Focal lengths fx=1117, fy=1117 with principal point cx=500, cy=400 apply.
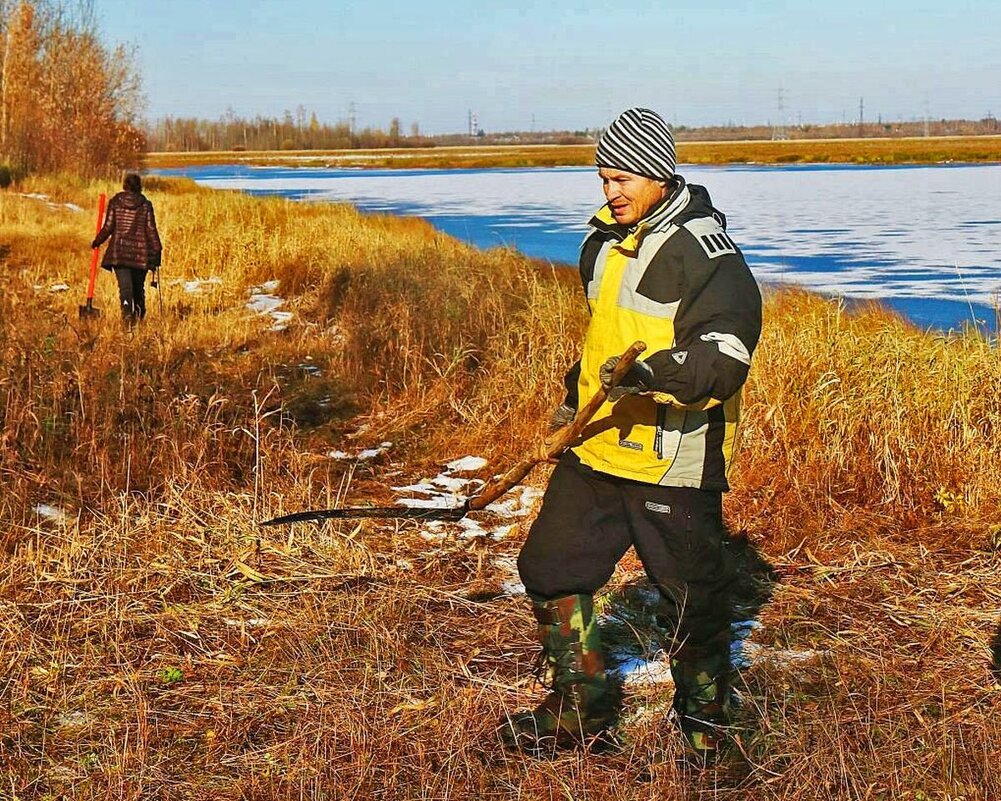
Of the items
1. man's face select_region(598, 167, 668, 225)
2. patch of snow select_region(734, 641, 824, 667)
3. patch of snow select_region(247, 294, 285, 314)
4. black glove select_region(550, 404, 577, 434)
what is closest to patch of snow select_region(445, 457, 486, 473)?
patch of snow select_region(734, 641, 824, 667)

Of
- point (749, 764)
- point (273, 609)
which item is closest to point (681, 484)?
point (749, 764)

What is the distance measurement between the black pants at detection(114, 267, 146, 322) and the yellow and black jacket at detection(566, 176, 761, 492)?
8.44 meters

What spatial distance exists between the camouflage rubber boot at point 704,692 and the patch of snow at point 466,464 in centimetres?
348

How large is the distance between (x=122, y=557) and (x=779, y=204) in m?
23.4

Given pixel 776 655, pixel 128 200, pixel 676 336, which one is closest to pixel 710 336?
pixel 676 336

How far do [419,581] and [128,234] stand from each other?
23.4 ft

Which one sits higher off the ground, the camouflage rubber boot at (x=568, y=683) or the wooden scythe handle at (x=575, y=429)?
the wooden scythe handle at (x=575, y=429)

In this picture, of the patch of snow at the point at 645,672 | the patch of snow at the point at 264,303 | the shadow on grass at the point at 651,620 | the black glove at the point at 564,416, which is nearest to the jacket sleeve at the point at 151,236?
the patch of snow at the point at 264,303

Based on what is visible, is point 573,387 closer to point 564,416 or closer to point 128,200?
point 564,416

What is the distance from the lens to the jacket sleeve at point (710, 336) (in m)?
2.66

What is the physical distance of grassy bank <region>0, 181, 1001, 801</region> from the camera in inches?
117

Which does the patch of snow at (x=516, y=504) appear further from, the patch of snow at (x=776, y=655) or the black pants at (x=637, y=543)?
the black pants at (x=637, y=543)

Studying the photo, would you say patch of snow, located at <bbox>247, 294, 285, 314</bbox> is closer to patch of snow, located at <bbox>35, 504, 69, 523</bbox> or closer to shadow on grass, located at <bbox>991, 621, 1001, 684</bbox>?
patch of snow, located at <bbox>35, 504, 69, 523</bbox>

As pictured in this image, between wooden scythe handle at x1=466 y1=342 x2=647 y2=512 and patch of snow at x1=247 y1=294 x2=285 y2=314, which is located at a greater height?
wooden scythe handle at x1=466 y1=342 x2=647 y2=512
